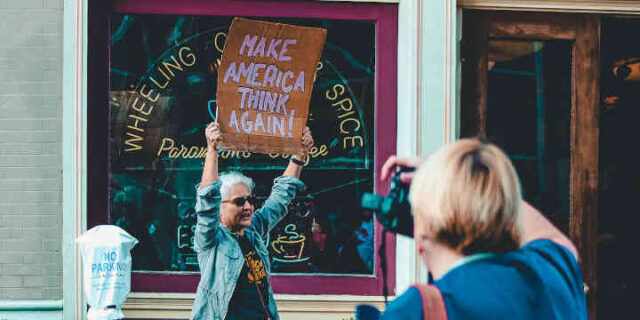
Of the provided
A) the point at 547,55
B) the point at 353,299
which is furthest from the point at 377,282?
the point at 547,55

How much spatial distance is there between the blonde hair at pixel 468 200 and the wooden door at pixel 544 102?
333cm

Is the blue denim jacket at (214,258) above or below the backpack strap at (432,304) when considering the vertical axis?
below

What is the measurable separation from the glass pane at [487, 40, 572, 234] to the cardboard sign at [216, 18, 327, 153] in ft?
4.20

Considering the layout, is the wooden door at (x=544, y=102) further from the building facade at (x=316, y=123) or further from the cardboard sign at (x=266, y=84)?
the cardboard sign at (x=266, y=84)

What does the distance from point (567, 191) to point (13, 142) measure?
3695mm

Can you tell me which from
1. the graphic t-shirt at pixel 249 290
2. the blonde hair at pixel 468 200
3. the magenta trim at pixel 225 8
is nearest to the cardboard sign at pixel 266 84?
the magenta trim at pixel 225 8

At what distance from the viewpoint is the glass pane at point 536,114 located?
5.14m

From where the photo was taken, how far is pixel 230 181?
448cm

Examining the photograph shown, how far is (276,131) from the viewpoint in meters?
4.73

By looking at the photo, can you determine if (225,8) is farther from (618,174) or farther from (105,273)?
(618,174)

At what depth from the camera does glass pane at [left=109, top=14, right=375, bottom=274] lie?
496 cm

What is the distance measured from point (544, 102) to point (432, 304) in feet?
12.4

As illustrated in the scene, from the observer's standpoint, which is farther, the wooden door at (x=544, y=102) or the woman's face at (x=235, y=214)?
the wooden door at (x=544, y=102)

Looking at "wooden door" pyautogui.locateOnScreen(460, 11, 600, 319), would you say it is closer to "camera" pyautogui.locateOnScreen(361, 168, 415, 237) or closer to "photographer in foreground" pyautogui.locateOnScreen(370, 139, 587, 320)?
"camera" pyautogui.locateOnScreen(361, 168, 415, 237)
